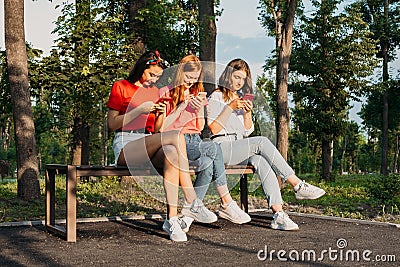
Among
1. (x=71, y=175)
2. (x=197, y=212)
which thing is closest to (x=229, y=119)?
(x=197, y=212)

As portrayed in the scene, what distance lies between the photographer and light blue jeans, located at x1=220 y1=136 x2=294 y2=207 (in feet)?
14.1

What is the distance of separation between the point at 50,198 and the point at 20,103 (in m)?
2.99

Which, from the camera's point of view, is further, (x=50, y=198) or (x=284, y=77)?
(x=284, y=77)

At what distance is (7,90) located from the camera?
28.0 ft

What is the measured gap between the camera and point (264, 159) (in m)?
4.34

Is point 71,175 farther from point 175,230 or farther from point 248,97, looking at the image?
point 248,97

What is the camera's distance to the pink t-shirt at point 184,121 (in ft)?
13.3

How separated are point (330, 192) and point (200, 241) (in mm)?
7242

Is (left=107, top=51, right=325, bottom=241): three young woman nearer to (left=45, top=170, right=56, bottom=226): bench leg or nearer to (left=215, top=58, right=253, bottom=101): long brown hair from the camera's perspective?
(left=215, top=58, right=253, bottom=101): long brown hair

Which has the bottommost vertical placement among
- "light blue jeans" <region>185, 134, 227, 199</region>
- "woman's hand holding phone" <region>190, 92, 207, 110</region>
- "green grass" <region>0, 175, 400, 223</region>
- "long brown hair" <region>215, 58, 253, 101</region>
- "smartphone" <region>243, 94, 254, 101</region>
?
"green grass" <region>0, 175, 400, 223</region>

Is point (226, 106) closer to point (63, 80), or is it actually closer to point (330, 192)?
point (63, 80)

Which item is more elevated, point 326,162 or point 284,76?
point 284,76

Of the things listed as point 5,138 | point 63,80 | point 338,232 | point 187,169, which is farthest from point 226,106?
point 5,138

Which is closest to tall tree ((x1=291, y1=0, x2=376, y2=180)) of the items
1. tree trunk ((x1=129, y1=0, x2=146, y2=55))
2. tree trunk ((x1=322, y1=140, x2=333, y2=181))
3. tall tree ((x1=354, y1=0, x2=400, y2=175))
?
tree trunk ((x1=322, y1=140, x2=333, y2=181))
